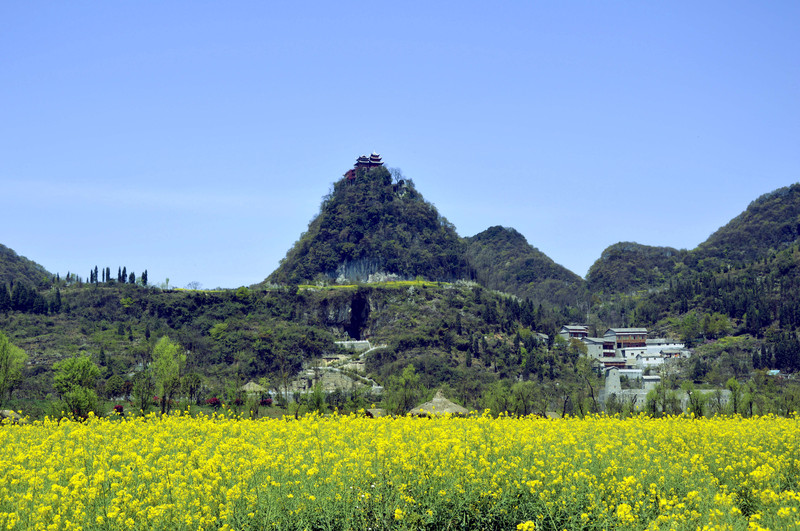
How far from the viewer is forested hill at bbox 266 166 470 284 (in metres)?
161

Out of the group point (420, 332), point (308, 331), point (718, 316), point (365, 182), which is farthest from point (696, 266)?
point (308, 331)

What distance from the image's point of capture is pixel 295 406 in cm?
5091

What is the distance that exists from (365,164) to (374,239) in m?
28.7

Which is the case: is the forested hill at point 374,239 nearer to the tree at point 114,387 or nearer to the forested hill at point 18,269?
the forested hill at point 18,269

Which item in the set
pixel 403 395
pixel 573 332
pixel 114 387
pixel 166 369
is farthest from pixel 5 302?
pixel 573 332

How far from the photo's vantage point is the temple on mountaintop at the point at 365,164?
18475 cm

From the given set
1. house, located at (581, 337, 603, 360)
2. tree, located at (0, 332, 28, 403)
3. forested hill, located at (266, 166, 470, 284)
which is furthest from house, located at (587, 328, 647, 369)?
tree, located at (0, 332, 28, 403)

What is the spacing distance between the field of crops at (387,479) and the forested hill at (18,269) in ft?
513

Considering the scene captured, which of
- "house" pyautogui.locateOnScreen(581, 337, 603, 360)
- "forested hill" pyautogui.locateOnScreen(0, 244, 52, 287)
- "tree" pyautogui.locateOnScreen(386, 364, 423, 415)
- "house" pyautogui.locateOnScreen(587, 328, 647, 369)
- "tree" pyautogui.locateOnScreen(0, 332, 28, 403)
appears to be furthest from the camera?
"forested hill" pyautogui.locateOnScreen(0, 244, 52, 287)

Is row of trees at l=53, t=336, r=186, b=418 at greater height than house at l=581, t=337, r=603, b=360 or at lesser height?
lesser

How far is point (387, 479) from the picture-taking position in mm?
11977

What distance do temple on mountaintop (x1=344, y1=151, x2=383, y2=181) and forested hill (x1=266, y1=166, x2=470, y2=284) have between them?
1340mm

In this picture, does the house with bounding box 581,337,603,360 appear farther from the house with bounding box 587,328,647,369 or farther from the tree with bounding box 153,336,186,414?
the tree with bounding box 153,336,186,414

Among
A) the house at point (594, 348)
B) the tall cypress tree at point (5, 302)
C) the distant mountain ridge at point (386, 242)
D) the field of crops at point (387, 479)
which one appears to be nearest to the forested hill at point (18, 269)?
the tall cypress tree at point (5, 302)
